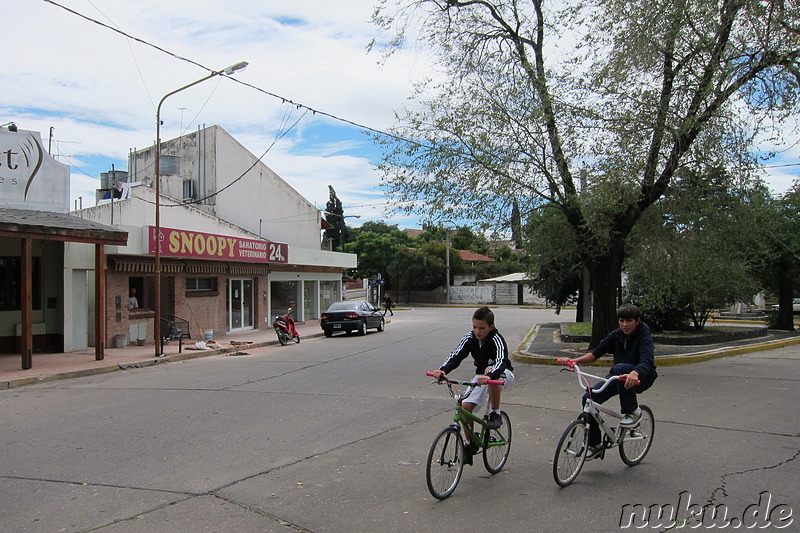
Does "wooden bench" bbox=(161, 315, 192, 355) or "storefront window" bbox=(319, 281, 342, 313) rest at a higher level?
"storefront window" bbox=(319, 281, 342, 313)

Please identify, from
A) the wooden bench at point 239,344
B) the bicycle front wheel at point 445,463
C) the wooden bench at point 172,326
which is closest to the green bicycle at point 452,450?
the bicycle front wheel at point 445,463

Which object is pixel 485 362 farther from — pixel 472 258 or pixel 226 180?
pixel 472 258

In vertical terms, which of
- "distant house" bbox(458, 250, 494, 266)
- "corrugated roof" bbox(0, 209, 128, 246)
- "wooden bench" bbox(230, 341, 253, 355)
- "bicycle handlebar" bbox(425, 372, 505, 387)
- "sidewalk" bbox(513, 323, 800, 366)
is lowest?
"wooden bench" bbox(230, 341, 253, 355)

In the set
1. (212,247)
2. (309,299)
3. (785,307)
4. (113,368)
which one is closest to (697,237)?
(113,368)

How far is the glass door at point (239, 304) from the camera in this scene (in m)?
25.7

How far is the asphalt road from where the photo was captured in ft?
16.0

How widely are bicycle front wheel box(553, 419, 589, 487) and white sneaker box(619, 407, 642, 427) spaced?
0.50 meters

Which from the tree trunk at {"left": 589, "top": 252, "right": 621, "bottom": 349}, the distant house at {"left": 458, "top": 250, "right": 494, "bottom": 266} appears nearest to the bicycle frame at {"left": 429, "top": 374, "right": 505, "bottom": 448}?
Result: the tree trunk at {"left": 589, "top": 252, "right": 621, "bottom": 349}

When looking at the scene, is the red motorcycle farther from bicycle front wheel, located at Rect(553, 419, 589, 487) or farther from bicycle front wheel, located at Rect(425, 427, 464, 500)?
bicycle front wheel, located at Rect(553, 419, 589, 487)

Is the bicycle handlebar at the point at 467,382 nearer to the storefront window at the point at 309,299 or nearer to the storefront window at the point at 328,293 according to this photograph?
the storefront window at the point at 309,299

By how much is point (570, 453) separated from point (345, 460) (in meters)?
2.31

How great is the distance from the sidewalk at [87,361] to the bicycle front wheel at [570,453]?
460 inches

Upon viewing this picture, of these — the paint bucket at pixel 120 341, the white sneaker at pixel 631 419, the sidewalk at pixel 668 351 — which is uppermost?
the white sneaker at pixel 631 419

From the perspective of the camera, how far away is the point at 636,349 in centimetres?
594
